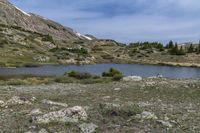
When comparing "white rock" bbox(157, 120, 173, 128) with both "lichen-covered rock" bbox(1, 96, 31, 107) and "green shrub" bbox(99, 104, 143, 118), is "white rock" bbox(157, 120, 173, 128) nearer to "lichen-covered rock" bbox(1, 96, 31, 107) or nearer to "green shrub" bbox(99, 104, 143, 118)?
"green shrub" bbox(99, 104, 143, 118)

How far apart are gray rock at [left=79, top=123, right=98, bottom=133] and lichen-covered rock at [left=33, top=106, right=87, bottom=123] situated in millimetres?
924

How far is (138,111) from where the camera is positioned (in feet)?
69.6

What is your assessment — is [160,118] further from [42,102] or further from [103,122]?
[42,102]

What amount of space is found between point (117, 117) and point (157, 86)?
1620 centimetres

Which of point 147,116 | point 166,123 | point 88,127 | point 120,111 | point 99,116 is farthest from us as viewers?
point 120,111

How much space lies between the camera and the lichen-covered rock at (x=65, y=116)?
19562 mm

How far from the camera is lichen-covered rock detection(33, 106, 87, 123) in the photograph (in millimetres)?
19562

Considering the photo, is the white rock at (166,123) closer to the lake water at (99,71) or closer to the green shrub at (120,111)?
→ the green shrub at (120,111)

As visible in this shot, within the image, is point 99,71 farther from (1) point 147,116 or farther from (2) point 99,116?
(1) point 147,116

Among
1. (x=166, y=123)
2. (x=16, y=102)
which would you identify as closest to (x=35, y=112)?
(x=16, y=102)

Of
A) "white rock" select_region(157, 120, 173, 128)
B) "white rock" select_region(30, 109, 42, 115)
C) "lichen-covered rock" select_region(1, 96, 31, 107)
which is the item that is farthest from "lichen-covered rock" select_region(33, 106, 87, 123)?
"lichen-covered rock" select_region(1, 96, 31, 107)

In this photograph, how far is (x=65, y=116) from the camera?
19969 mm

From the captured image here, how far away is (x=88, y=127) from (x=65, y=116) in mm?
2000

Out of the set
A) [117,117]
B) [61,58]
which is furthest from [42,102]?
[61,58]
